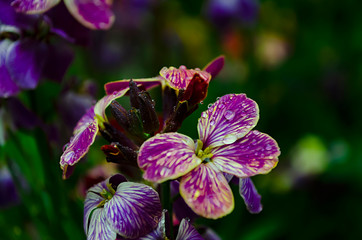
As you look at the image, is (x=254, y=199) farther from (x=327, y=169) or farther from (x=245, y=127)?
(x=327, y=169)

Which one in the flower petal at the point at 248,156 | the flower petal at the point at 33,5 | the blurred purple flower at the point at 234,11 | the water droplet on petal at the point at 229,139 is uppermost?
the flower petal at the point at 33,5

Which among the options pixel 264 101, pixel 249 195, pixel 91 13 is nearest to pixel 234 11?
pixel 264 101

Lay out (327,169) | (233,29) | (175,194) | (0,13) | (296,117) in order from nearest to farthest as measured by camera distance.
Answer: (175,194), (0,13), (327,169), (296,117), (233,29)

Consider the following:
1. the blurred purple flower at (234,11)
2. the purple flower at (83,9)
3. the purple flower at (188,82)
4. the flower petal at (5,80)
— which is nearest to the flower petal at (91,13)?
the purple flower at (83,9)

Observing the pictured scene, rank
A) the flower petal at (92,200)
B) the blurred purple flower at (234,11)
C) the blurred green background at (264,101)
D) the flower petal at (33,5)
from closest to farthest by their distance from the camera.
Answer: the flower petal at (92,200) → the flower petal at (33,5) → the blurred green background at (264,101) → the blurred purple flower at (234,11)

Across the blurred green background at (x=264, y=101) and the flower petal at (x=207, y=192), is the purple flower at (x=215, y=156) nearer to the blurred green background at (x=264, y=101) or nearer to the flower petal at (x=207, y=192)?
the flower petal at (x=207, y=192)

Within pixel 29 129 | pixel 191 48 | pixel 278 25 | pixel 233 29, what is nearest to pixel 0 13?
pixel 29 129
